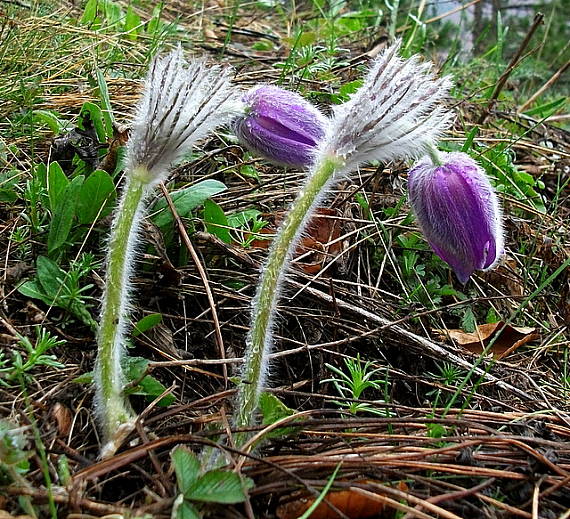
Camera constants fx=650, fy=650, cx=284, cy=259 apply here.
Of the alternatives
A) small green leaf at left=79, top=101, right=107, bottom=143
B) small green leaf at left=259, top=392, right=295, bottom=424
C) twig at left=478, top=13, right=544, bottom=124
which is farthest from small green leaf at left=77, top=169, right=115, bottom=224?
twig at left=478, top=13, right=544, bottom=124

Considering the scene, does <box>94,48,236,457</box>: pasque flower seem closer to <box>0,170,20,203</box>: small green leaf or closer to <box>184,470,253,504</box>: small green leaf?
<box>184,470,253,504</box>: small green leaf

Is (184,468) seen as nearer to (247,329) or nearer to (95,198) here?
(247,329)

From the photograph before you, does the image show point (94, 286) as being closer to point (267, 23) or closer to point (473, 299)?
point (473, 299)

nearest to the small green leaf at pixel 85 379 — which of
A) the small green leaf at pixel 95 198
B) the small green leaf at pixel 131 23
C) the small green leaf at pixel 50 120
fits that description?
the small green leaf at pixel 95 198

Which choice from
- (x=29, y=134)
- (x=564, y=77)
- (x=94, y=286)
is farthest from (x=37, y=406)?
(x=564, y=77)

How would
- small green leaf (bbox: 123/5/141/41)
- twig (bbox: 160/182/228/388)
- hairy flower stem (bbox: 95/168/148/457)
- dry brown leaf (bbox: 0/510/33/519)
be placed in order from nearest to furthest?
dry brown leaf (bbox: 0/510/33/519) → hairy flower stem (bbox: 95/168/148/457) → twig (bbox: 160/182/228/388) → small green leaf (bbox: 123/5/141/41)

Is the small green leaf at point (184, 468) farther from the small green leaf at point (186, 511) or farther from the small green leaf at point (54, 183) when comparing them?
the small green leaf at point (54, 183)
